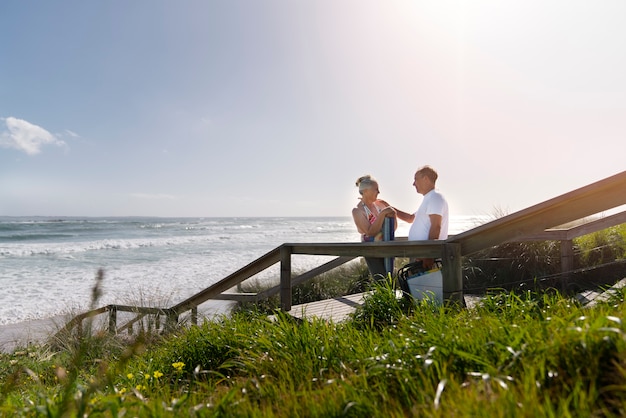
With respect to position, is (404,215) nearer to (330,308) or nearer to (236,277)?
(330,308)

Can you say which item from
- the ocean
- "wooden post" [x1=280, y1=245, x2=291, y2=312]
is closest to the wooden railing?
"wooden post" [x1=280, y1=245, x2=291, y2=312]

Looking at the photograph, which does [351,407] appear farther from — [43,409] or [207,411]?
[43,409]

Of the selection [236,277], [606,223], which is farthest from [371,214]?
[606,223]

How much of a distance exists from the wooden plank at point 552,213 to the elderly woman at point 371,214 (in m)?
1.47

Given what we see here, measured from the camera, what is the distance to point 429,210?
4738mm

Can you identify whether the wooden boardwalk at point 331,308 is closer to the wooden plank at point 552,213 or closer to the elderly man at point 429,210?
the elderly man at point 429,210

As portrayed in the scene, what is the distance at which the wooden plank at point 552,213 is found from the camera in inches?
123

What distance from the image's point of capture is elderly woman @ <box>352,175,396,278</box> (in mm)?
5211

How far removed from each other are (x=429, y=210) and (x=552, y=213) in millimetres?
1492

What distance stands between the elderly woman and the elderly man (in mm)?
469

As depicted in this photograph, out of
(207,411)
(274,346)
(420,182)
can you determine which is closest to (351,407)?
(207,411)

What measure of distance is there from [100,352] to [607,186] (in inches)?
248

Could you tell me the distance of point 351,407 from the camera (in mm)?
1979

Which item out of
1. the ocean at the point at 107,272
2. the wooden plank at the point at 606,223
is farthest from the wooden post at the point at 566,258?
the ocean at the point at 107,272
